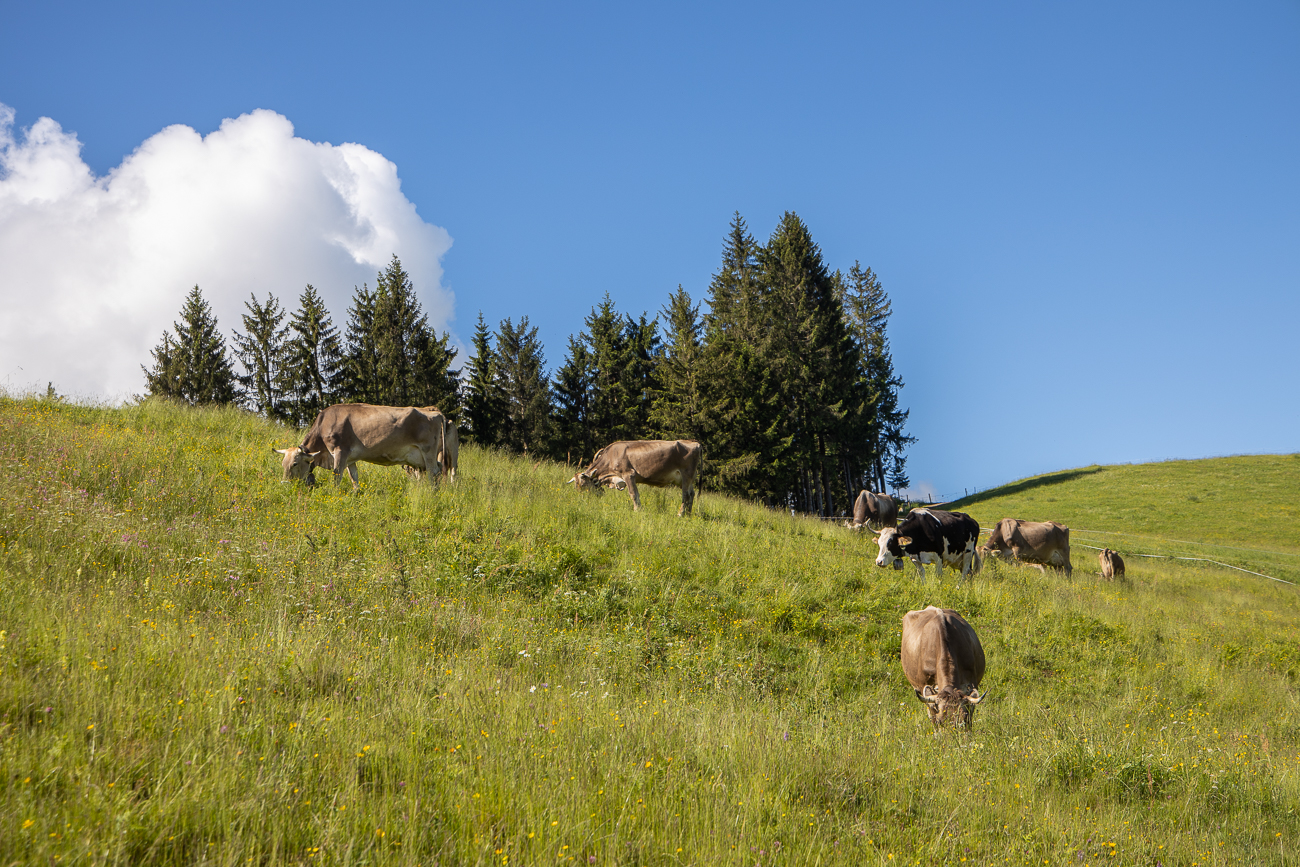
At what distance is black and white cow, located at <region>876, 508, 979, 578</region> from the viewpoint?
15367 mm

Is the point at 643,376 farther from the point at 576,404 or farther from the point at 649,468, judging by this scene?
the point at 649,468

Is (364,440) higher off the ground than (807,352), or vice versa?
(807,352)

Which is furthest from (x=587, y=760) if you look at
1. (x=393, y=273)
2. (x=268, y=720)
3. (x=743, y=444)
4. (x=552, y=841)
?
(x=393, y=273)

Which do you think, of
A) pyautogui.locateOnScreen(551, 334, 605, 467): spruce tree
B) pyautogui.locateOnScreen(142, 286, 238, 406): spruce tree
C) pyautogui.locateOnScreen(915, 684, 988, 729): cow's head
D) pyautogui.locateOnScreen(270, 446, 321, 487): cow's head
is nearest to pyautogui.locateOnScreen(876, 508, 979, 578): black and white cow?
pyautogui.locateOnScreen(915, 684, 988, 729): cow's head

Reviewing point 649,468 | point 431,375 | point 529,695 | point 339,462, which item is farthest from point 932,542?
point 431,375

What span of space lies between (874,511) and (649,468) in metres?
8.97

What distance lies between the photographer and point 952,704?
7.71m

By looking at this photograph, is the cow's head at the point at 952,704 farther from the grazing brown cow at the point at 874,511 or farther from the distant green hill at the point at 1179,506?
the distant green hill at the point at 1179,506

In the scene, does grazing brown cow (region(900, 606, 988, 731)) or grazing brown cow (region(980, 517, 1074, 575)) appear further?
grazing brown cow (region(980, 517, 1074, 575))

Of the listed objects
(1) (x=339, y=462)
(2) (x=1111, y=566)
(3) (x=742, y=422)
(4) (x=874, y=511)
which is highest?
(3) (x=742, y=422)

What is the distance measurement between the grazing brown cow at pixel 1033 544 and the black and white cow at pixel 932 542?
6.72 m

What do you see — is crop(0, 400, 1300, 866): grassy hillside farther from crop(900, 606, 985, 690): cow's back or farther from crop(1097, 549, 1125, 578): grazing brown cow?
crop(1097, 549, 1125, 578): grazing brown cow

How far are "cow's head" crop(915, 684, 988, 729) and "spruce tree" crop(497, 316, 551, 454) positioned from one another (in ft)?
114

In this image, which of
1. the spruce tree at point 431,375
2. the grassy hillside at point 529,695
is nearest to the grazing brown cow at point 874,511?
the grassy hillside at point 529,695
